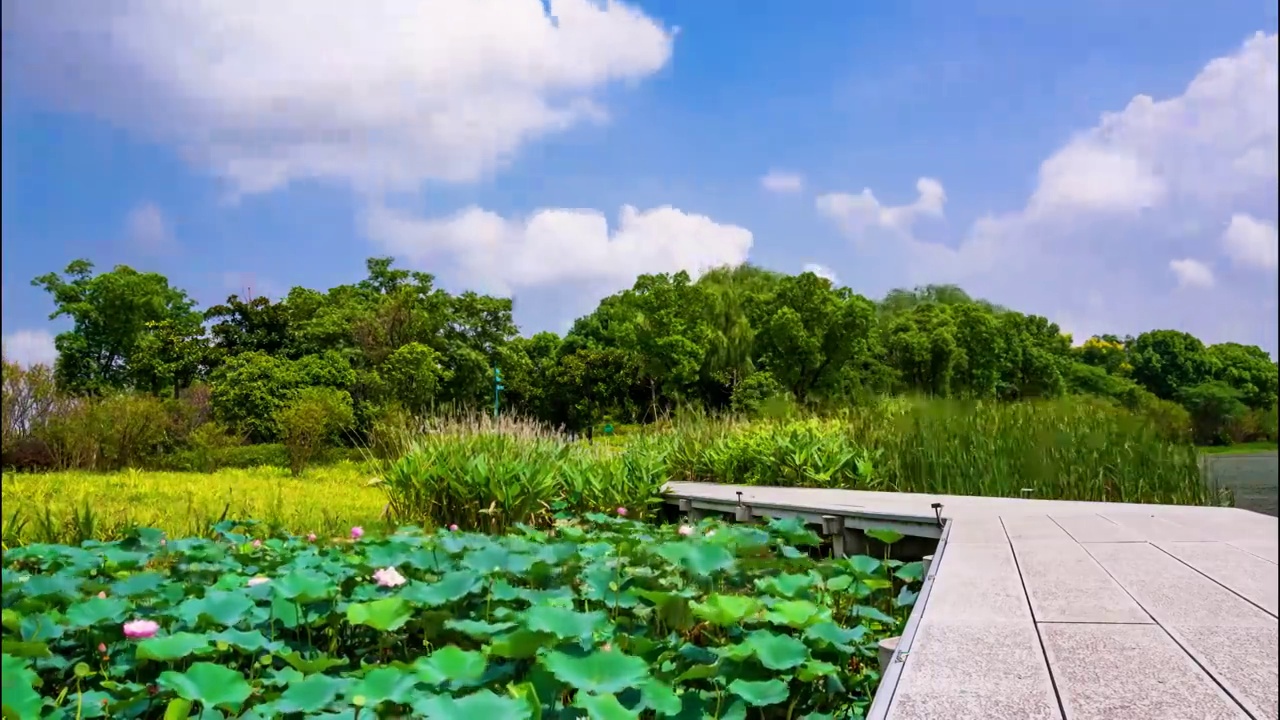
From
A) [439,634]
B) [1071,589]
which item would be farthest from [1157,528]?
[439,634]

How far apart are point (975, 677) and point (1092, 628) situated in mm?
538

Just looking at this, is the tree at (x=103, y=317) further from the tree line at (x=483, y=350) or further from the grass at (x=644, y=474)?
the grass at (x=644, y=474)

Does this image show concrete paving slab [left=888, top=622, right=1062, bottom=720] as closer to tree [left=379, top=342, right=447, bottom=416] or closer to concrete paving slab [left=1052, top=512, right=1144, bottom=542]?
concrete paving slab [left=1052, top=512, right=1144, bottom=542]

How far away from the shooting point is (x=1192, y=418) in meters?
1.32

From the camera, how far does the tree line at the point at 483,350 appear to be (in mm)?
14031

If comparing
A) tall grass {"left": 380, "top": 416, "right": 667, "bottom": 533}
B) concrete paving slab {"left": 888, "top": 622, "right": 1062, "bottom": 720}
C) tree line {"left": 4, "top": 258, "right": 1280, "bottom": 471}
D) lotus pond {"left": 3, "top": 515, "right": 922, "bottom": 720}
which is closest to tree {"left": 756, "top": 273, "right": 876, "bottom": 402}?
tree line {"left": 4, "top": 258, "right": 1280, "bottom": 471}

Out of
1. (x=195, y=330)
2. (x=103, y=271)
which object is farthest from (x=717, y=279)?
(x=103, y=271)

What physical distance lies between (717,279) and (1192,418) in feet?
74.5

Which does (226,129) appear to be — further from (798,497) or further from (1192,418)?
(798,497)

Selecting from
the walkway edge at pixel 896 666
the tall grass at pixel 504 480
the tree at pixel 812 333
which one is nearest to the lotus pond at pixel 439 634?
the walkway edge at pixel 896 666

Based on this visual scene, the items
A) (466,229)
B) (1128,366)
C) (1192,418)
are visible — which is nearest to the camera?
(1192,418)

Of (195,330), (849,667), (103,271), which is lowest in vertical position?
(849,667)

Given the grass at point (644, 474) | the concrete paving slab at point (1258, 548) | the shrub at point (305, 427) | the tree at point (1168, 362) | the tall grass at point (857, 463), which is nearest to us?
the tree at point (1168, 362)

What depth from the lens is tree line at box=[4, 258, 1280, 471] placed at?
14.0 meters
